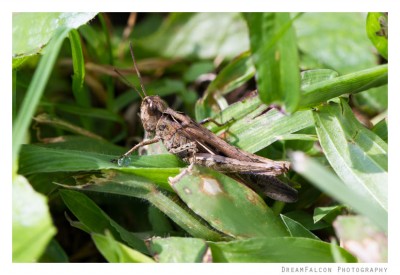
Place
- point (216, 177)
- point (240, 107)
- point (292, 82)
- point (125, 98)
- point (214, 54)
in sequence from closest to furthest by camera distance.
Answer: point (292, 82), point (216, 177), point (240, 107), point (125, 98), point (214, 54)

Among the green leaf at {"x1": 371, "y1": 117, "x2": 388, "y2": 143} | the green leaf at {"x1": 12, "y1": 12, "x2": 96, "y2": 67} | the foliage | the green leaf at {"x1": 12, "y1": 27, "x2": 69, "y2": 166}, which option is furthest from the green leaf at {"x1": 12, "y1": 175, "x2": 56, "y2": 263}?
the green leaf at {"x1": 371, "y1": 117, "x2": 388, "y2": 143}

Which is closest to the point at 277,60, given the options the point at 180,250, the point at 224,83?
the point at 180,250

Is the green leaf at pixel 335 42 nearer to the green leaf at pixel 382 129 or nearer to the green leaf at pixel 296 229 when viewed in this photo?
the green leaf at pixel 382 129

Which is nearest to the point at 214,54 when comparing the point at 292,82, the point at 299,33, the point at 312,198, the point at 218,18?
the point at 218,18

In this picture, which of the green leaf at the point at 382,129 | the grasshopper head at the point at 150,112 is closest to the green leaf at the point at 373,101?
the green leaf at the point at 382,129

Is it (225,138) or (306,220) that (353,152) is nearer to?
(306,220)

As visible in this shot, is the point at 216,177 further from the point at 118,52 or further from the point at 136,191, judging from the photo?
the point at 118,52

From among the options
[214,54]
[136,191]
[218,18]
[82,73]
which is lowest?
[136,191]
